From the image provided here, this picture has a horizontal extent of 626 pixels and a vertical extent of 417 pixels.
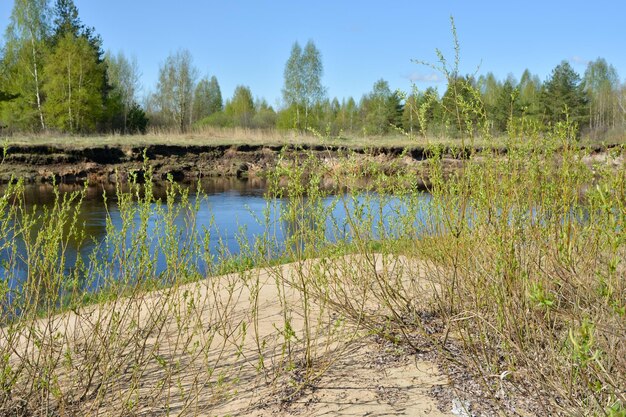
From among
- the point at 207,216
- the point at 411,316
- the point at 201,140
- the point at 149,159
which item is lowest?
the point at 207,216

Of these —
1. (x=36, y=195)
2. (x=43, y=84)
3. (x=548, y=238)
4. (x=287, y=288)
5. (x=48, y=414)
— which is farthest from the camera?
(x=43, y=84)

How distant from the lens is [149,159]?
21.3 metres

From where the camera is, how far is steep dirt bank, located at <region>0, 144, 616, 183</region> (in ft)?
70.7

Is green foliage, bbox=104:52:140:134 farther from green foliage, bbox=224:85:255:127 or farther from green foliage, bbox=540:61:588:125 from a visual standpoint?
green foliage, bbox=540:61:588:125

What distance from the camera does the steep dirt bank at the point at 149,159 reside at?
21.6 metres

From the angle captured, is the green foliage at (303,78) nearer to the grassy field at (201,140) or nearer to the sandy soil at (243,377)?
the grassy field at (201,140)

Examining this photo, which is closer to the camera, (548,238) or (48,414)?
(48,414)

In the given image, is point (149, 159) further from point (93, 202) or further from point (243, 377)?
point (243, 377)

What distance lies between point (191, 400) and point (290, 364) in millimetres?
590

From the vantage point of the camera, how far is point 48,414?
3.05 m

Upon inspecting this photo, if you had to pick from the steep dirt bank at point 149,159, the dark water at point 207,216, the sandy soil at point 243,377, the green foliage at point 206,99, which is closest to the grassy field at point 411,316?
the sandy soil at point 243,377

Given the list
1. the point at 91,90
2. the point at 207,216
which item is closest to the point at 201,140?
the point at 91,90

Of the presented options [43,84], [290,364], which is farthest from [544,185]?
[43,84]

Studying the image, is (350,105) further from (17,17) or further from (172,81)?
(17,17)
